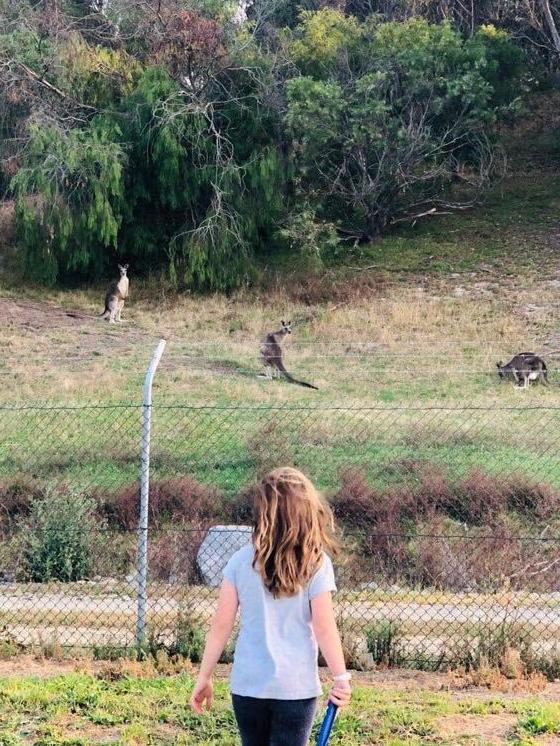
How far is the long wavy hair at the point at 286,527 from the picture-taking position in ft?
13.8

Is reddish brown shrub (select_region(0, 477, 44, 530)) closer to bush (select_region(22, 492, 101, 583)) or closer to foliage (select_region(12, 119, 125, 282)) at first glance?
bush (select_region(22, 492, 101, 583))

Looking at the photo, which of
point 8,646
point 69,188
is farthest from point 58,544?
point 69,188

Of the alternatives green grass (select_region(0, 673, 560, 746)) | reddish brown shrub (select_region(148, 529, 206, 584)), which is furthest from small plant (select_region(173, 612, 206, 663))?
reddish brown shrub (select_region(148, 529, 206, 584))

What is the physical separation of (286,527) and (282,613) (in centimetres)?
36

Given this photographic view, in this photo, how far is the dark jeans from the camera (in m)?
4.26

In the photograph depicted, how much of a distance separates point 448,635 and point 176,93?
23.8 m

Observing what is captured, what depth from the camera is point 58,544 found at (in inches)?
435

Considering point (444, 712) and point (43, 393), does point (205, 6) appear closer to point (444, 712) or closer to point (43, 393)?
point (43, 393)

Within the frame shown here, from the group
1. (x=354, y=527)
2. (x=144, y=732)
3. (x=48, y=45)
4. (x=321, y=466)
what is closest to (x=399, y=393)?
(x=321, y=466)

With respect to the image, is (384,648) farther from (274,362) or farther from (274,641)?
(274,362)

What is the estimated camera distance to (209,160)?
99.0 feet

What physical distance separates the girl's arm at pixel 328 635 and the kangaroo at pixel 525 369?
16892 millimetres

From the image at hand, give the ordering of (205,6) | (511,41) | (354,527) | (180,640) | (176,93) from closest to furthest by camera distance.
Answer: (180,640), (354,527), (176,93), (205,6), (511,41)

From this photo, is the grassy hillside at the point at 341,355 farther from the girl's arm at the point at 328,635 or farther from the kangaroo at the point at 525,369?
the girl's arm at the point at 328,635
